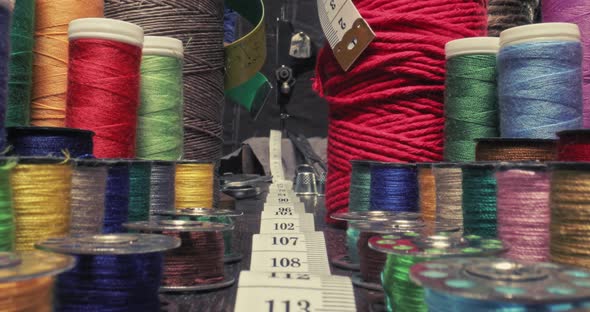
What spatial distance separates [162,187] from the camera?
1622mm

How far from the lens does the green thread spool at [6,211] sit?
0.96m

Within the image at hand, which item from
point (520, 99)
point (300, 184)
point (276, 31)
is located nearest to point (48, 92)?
point (520, 99)

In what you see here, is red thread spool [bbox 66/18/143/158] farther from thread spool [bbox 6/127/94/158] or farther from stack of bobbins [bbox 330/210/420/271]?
stack of bobbins [bbox 330/210/420/271]

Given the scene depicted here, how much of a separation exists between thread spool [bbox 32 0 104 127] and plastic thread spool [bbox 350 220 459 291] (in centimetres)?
113

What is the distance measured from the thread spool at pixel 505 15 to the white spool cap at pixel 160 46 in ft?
3.34

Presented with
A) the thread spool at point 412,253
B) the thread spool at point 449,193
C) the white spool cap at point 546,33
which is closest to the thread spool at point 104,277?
the thread spool at point 412,253

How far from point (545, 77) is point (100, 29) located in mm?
1139

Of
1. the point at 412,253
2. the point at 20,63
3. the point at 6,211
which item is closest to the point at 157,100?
the point at 20,63

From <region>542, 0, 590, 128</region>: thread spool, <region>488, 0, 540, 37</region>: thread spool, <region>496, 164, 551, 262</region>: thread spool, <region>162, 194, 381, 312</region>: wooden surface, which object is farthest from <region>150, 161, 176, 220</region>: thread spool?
<region>542, 0, 590, 128</region>: thread spool

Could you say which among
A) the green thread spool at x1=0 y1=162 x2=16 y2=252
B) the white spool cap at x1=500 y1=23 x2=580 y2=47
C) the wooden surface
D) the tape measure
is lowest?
the wooden surface

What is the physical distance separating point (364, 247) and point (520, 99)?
619mm

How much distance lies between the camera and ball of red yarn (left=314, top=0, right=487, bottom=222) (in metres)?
1.97

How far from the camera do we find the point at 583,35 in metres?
1.95

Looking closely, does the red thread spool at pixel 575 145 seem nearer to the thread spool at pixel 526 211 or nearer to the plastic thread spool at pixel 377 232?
the thread spool at pixel 526 211
